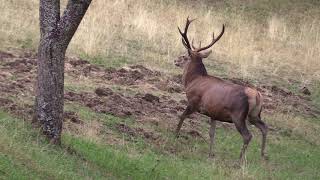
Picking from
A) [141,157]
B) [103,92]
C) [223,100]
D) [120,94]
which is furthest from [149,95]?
[141,157]

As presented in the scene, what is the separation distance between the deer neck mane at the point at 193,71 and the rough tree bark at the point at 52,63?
3872mm

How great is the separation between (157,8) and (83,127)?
1204 cm

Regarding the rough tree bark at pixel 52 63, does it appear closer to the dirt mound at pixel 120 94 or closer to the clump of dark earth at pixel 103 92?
the dirt mound at pixel 120 94

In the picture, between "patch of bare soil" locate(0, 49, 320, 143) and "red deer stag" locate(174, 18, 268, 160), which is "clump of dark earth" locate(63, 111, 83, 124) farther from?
"red deer stag" locate(174, 18, 268, 160)

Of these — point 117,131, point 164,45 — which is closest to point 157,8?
point 164,45

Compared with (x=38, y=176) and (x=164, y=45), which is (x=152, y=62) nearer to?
(x=164, y=45)

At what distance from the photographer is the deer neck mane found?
41.1 ft

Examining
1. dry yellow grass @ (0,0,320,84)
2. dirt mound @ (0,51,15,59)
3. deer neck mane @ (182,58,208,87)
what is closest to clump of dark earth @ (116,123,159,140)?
deer neck mane @ (182,58,208,87)

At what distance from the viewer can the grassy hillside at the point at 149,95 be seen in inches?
363

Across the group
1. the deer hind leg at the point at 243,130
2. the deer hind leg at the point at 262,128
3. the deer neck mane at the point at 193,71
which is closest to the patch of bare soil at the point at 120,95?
the deer neck mane at the point at 193,71

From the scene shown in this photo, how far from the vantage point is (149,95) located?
13516 millimetres

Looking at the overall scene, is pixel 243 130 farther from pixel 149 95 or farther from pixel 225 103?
pixel 149 95

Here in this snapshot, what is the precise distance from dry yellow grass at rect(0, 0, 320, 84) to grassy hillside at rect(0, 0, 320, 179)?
0.04 meters

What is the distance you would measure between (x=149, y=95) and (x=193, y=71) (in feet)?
Result: 4.24
